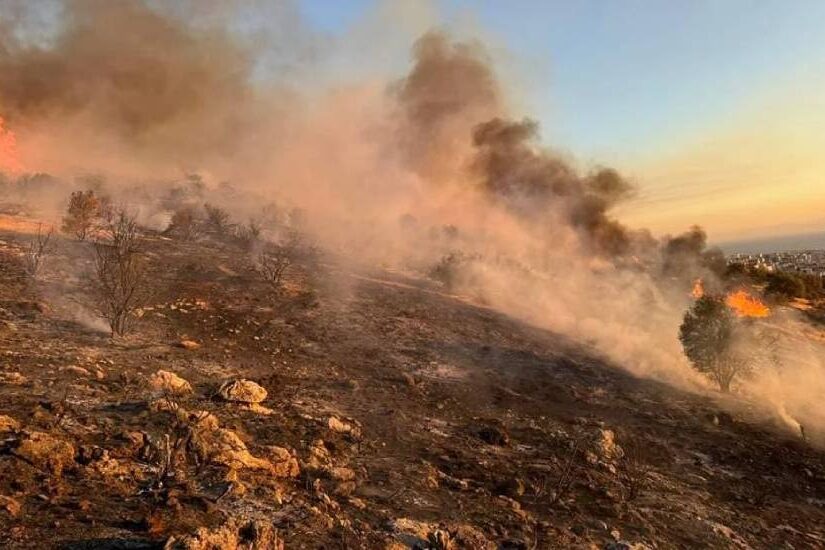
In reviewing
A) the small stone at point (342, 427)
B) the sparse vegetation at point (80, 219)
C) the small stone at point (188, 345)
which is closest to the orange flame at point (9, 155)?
the sparse vegetation at point (80, 219)

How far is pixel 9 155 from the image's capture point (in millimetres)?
45031

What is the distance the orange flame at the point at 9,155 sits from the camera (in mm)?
41156

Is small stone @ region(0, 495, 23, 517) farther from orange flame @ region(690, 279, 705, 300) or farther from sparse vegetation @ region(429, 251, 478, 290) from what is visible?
orange flame @ region(690, 279, 705, 300)

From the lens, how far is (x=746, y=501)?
33.0ft

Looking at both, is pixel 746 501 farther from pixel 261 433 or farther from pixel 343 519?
pixel 261 433

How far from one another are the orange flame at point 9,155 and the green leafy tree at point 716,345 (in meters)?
47.6

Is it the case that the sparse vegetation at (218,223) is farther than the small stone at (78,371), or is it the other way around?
the sparse vegetation at (218,223)

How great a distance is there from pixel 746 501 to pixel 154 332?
1469 cm

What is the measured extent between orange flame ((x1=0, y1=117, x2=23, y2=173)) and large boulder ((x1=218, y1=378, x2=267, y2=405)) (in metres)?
41.6

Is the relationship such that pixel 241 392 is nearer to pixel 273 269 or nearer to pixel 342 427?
pixel 342 427

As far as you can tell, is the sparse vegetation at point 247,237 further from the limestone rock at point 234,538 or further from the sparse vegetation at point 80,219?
the limestone rock at point 234,538

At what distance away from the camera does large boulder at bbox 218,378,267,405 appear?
10.5 metres

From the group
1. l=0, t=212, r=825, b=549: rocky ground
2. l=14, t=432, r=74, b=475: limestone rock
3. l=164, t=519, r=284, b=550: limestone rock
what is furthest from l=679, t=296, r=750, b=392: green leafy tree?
l=14, t=432, r=74, b=475: limestone rock

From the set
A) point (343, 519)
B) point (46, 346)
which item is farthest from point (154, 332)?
point (343, 519)
